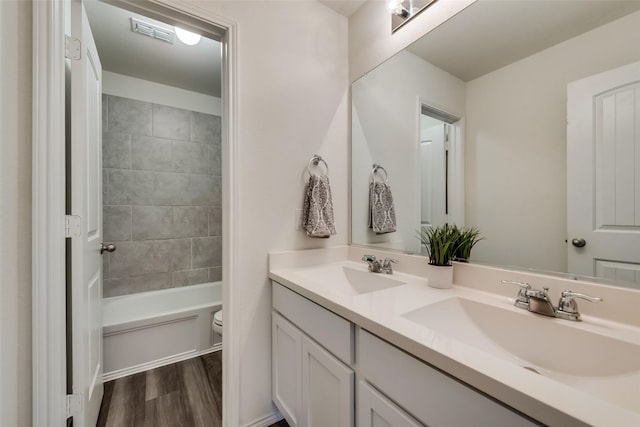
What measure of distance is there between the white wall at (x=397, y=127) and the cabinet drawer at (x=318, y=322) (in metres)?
0.61

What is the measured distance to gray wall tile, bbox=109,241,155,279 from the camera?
91.2 inches

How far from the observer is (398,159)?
147cm

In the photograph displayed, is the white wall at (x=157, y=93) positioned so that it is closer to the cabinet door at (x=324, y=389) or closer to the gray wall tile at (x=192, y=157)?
the gray wall tile at (x=192, y=157)

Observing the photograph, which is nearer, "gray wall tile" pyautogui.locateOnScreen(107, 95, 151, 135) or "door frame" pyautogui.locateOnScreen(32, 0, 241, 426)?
"door frame" pyautogui.locateOnScreen(32, 0, 241, 426)

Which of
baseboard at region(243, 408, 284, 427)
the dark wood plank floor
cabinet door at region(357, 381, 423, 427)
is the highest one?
cabinet door at region(357, 381, 423, 427)

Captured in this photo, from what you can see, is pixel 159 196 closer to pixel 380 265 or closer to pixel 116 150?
pixel 116 150

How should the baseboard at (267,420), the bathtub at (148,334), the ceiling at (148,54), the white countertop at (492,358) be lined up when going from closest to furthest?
the white countertop at (492,358) → the baseboard at (267,420) → the ceiling at (148,54) → the bathtub at (148,334)

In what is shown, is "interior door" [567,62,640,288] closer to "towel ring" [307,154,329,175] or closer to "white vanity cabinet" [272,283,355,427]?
"white vanity cabinet" [272,283,355,427]

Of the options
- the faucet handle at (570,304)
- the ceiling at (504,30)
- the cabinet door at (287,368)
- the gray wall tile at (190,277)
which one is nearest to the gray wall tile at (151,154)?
the gray wall tile at (190,277)

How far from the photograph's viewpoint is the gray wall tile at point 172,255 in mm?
2494

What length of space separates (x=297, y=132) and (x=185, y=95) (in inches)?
73.3

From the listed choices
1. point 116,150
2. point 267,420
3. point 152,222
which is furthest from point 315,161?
point 116,150

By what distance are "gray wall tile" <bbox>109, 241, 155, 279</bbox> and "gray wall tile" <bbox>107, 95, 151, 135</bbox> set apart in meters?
1.03

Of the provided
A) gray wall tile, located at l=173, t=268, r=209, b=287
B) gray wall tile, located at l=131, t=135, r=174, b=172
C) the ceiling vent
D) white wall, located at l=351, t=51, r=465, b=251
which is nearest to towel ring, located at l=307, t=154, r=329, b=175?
white wall, located at l=351, t=51, r=465, b=251
